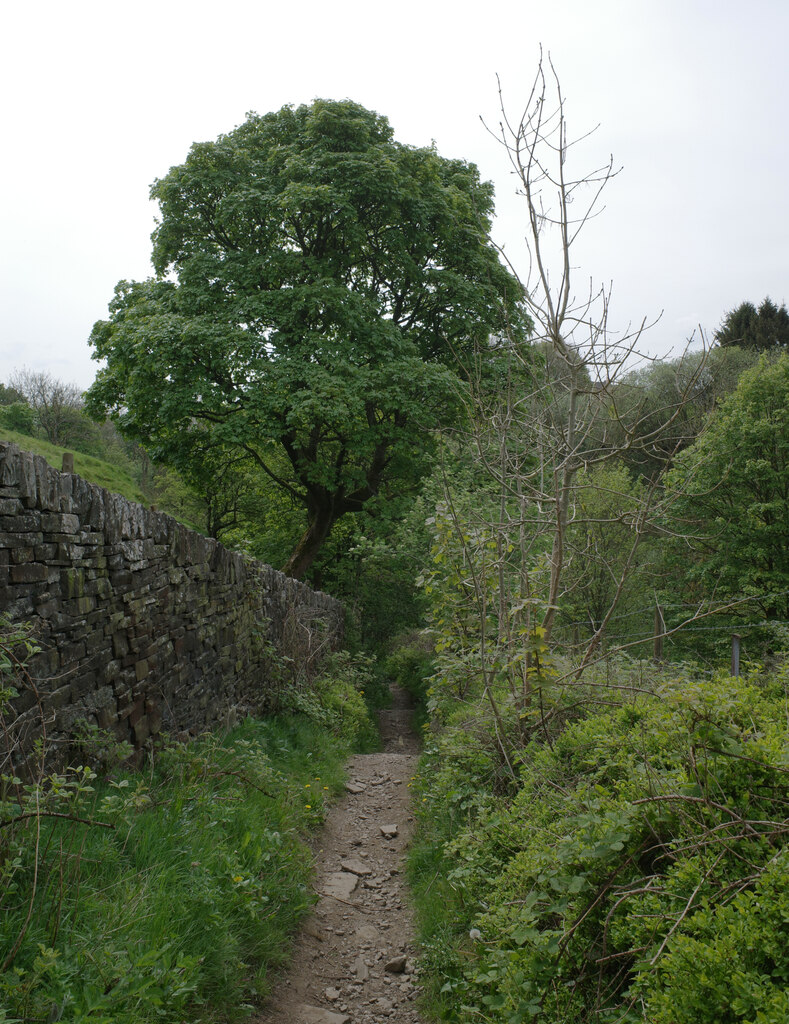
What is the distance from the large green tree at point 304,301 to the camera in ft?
43.8

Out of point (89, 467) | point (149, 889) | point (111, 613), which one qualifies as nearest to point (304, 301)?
point (89, 467)

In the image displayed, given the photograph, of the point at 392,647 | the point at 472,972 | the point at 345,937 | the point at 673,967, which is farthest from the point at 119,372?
the point at 673,967

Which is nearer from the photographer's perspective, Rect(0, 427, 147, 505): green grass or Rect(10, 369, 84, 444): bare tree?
Rect(0, 427, 147, 505): green grass

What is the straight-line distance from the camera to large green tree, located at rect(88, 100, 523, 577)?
13336 millimetres

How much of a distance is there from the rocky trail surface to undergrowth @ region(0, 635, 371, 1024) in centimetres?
19

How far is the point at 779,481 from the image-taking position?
58.7 ft

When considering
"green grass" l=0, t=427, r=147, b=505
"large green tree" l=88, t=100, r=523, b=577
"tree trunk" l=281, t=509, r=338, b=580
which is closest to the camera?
"green grass" l=0, t=427, r=147, b=505

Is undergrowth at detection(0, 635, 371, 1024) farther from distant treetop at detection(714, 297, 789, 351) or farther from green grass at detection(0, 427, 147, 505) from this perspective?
distant treetop at detection(714, 297, 789, 351)

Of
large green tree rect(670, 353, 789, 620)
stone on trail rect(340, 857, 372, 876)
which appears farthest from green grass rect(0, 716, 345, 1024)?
large green tree rect(670, 353, 789, 620)

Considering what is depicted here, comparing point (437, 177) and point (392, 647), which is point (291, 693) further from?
point (437, 177)

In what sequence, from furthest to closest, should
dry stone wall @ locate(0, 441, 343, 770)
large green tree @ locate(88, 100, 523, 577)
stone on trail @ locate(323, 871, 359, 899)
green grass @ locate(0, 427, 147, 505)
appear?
large green tree @ locate(88, 100, 523, 577) → green grass @ locate(0, 427, 147, 505) → stone on trail @ locate(323, 871, 359, 899) → dry stone wall @ locate(0, 441, 343, 770)

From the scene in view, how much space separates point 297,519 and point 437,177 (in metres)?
10.1

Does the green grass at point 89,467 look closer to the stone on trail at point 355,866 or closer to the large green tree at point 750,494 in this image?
the stone on trail at point 355,866

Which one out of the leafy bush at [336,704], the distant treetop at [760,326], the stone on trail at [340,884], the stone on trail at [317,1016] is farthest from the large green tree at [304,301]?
the distant treetop at [760,326]
